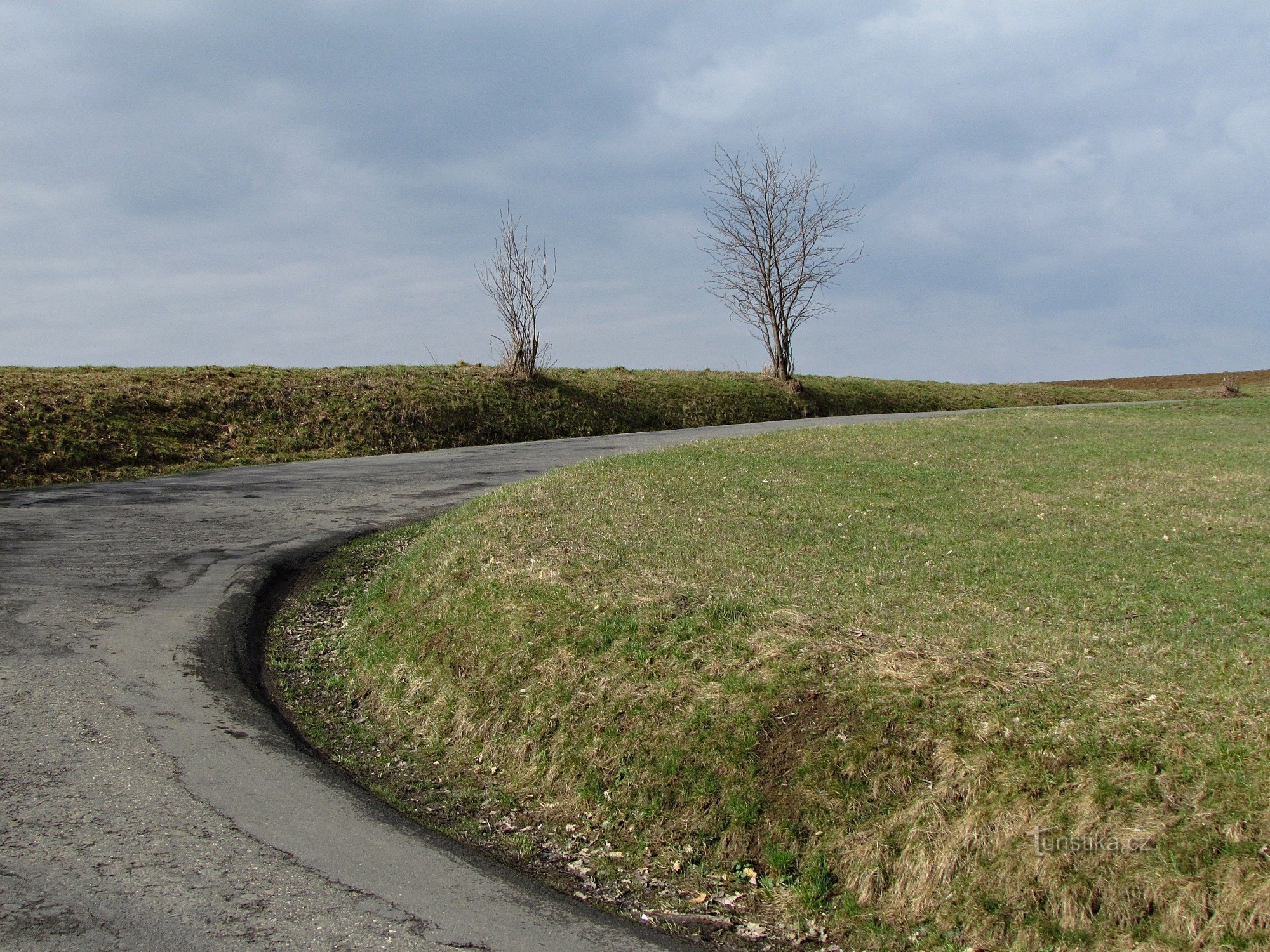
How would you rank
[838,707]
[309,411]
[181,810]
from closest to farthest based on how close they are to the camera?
[181,810]
[838,707]
[309,411]

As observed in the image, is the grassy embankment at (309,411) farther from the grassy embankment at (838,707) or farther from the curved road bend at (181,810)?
the grassy embankment at (838,707)

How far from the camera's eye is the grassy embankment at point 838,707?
4.67m

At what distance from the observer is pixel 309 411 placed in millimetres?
23062

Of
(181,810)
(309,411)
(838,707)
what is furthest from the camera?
(309,411)

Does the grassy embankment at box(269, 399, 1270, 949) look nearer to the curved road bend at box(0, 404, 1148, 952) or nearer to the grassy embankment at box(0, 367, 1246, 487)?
the curved road bend at box(0, 404, 1148, 952)

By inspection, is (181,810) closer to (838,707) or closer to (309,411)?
(838,707)

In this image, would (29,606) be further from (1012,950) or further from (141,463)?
(141,463)

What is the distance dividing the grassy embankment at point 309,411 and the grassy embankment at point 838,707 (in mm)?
10628

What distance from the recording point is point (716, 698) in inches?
242

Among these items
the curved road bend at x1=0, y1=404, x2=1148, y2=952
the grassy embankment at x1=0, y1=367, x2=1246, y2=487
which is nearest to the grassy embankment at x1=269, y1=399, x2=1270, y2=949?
the curved road bend at x1=0, y1=404, x2=1148, y2=952

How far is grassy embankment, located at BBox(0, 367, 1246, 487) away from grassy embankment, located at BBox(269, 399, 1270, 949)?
1063 cm

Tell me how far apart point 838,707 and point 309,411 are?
20.0 metres

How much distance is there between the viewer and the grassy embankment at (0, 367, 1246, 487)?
18.6 m

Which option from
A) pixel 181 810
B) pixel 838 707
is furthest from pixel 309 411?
pixel 838 707
